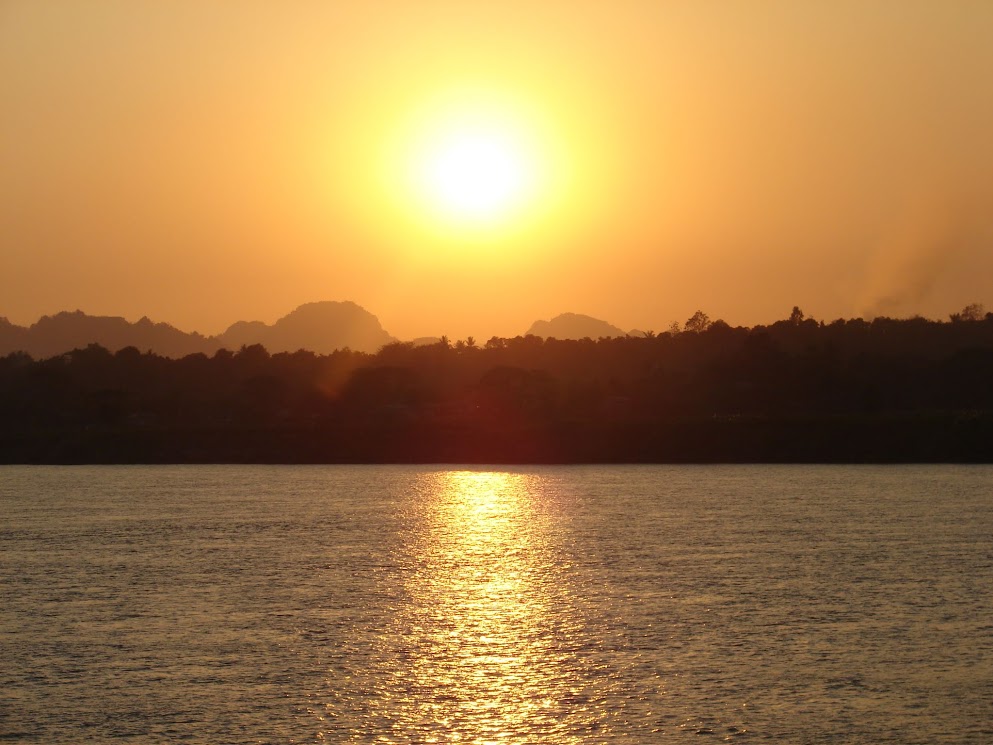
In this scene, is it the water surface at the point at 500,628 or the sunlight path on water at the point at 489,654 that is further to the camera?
the water surface at the point at 500,628

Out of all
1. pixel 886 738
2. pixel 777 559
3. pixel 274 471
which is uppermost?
pixel 274 471

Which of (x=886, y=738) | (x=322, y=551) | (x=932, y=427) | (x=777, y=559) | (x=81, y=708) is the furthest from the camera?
(x=932, y=427)

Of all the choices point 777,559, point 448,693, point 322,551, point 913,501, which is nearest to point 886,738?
point 448,693

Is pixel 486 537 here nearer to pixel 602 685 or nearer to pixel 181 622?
pixel 181 622

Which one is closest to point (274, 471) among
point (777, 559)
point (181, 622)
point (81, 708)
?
point (777, 559)

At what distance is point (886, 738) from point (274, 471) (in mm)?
147630

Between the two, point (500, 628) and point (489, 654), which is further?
point (500, 628)

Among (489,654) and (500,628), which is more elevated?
(500,628)

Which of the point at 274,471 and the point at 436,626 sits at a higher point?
the point at 274,471

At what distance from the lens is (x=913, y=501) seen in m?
103

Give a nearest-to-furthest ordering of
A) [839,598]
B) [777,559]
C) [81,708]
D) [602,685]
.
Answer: [81,708], [602,685], [839,598], [777,559]

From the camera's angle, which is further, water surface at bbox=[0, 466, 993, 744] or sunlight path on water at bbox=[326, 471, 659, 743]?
water surface at bbox=[0, 466, 993, 744]

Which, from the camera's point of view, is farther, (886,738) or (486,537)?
(486,537)

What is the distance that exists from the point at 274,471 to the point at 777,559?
11715cm
